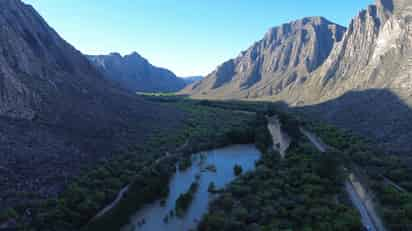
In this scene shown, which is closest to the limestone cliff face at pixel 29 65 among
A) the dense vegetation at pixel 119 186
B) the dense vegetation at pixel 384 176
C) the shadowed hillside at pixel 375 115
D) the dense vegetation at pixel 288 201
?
the dense vegetation at pixel 119 186

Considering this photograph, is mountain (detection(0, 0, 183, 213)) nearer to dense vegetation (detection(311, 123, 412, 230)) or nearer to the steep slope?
dense vegetation (detection(311, 123, 412, 230))

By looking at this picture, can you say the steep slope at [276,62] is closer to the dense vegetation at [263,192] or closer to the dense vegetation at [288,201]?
the dense vegetation at [263,192]

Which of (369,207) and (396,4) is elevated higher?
(396,4)

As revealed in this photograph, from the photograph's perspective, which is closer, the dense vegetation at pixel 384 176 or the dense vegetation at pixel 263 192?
the dense vegetation at pixel 263 192

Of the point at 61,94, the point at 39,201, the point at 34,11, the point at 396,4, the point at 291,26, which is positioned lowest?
the point at 39,201

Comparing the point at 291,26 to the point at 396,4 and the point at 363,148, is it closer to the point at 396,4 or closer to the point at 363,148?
A: the point at 396,4

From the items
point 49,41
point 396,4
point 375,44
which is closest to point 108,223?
point 49,41
